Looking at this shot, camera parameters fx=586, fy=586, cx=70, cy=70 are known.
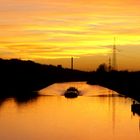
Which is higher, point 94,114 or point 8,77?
point 8,77

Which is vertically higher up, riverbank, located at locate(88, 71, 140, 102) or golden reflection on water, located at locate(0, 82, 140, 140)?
riverbank, located at locate(88, 71, 140, 102)

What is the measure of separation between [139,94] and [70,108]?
17436 millimetres

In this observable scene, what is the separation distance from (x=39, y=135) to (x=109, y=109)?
18.5 metres

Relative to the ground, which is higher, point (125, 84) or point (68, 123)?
point (125, 84)

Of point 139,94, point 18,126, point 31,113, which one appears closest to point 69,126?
point 18,126

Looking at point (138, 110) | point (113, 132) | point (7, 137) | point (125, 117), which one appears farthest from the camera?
point (138, 110)

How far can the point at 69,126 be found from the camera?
3938cm

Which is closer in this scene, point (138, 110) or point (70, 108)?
point (138, 110)

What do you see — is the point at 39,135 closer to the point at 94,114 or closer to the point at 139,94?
the point at 94,114

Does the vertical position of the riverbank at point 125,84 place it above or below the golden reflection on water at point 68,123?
above

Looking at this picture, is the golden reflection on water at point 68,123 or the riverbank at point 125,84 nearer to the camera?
the golden reflection on water at point 68,123

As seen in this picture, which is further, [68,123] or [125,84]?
[125,84]

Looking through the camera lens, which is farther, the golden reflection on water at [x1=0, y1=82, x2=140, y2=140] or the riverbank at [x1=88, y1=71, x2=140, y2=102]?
the riverbank at [x1=88, y1=71, x2=140, y2=102]

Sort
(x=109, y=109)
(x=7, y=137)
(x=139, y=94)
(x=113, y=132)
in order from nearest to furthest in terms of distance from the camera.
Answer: (x=7, y=137) → (x=113, y=132) → (x=109, y=109) → (x=139, y=94)
